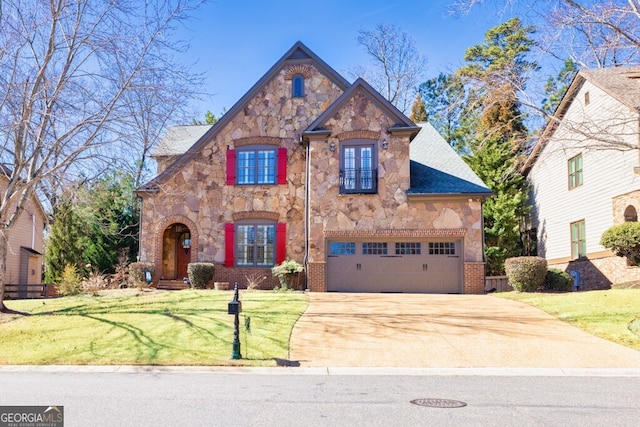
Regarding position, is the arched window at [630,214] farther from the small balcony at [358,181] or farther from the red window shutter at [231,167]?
the red window shutter at [231,167]

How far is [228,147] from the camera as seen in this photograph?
79.8ft

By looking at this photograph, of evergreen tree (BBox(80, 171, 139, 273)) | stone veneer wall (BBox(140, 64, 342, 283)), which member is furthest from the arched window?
evergreen tree (BBox(80, 171, 139, 273))

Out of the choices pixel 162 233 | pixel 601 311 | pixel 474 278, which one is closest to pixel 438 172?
pixel 474 278

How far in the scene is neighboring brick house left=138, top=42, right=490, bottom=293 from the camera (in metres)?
21.9

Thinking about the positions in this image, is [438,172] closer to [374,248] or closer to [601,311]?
[374,248]

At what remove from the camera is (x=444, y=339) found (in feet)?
40.8

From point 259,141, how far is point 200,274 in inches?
240

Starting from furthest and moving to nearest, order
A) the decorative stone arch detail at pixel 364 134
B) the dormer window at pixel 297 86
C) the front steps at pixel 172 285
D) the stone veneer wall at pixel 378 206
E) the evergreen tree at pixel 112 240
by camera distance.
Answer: the evergreen tree at pixel 112 240, the dormer window at pixel 297 86, the front steps at pixel 172 285, the decorative stone arch detail at pixel 364 134, the stone veneer wall at pixel 378 206

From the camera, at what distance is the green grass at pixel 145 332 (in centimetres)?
1071

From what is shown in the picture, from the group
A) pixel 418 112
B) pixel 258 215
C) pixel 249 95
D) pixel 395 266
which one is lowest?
pixel 395 266

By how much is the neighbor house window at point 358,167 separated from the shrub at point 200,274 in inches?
246

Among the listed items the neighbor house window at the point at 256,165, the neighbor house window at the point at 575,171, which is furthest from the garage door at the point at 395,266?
the neighbor house window at the point at 575,171

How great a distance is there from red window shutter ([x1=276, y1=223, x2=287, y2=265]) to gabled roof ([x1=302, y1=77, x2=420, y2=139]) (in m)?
3.92

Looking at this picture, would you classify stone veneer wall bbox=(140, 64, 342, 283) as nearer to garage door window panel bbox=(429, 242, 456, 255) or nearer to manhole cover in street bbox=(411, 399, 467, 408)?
garage door window panel bbox=(429, 242, 456, 255)
